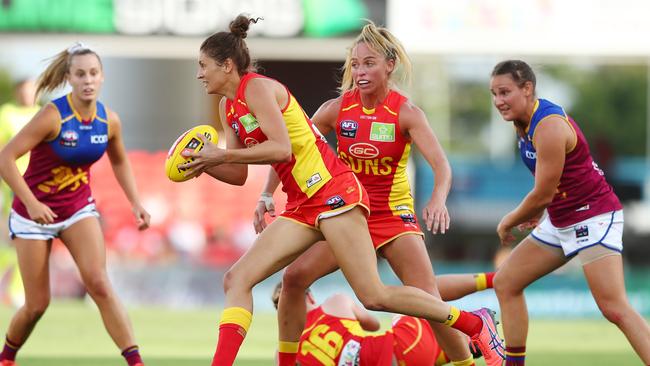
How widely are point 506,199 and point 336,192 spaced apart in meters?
17.1

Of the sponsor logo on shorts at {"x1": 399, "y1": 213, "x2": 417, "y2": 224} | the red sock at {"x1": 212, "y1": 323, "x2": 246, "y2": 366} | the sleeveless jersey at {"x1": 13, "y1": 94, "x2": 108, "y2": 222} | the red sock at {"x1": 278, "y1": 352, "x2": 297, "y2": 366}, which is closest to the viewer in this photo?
the red sock at {"x1": 212, "y1": 323, "x2": 246, "y2": 366}

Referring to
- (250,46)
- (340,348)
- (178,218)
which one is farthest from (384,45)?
(178,218)

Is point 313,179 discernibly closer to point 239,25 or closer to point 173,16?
point 239,25

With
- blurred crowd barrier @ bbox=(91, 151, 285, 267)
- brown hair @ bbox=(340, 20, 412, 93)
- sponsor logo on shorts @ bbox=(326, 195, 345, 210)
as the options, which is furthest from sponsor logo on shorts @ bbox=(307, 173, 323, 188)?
blurred crowd barrier @ bbox=(91, 151, 285, 267)

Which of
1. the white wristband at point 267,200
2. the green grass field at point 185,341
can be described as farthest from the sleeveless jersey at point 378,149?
the green grass field at point 185,341

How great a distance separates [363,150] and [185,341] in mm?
4675

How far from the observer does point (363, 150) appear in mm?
7477

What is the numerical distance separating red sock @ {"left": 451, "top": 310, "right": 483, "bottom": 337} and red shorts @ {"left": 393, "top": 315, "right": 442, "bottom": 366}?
32.0 inches

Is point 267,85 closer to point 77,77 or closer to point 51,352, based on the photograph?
point 77,77

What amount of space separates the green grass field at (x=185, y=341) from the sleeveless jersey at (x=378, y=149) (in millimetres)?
2343

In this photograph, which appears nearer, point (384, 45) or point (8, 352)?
point (384, 45)

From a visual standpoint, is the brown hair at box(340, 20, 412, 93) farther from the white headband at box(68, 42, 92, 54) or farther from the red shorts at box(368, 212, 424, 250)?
the white headband at box(68, 42, 92, 54)

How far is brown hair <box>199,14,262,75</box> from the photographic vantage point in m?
6.59

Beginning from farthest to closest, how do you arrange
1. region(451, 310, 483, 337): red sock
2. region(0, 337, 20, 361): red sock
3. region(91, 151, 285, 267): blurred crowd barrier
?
1. region(91, 151, 285, 267): blurred crowd barrier
2. region(0, 337, 20, 361): red sock
3. region(451, 310, 483, 337): red sock
